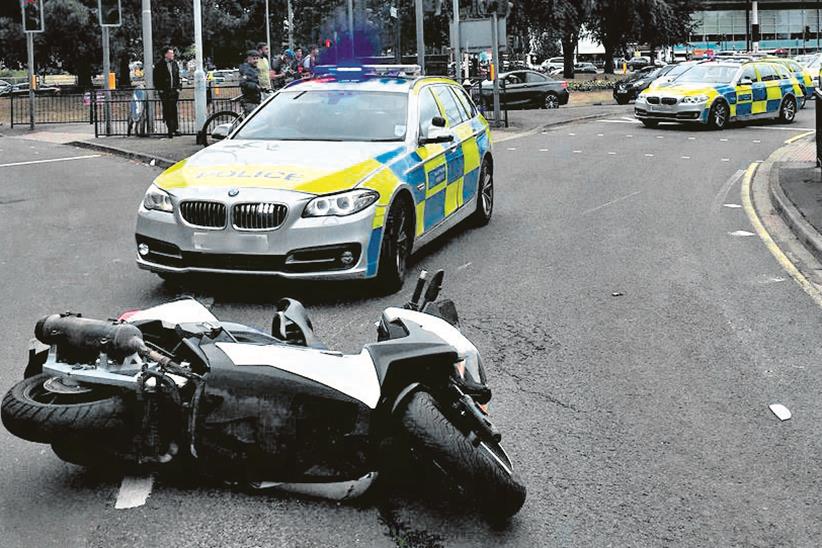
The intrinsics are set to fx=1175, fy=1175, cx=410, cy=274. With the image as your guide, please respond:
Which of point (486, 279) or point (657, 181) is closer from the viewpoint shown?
point (486, 279)

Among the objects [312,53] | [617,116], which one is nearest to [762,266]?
[312,53]

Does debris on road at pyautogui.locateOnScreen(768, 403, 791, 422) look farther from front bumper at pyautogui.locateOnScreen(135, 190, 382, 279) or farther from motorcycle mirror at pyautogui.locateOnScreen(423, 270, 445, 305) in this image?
front bumper at pyautogui.locateOnScreen(135, 190, 382, 279)

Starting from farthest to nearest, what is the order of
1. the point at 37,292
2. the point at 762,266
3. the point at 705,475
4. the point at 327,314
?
the point at 762,266 < the point at 37,292 < the point at 327,314 < the point at 705,475

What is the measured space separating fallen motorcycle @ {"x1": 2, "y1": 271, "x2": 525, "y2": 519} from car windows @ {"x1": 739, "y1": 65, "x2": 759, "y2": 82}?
25.2 meters

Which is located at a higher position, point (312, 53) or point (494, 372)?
point (312, 53)

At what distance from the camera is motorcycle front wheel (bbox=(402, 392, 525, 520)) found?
4273 millimetres

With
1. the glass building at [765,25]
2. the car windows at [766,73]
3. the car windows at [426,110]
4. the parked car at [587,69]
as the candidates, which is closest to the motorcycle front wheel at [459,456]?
the car windows at [426,110]

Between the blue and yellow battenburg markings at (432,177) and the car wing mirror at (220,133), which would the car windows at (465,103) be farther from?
the car wing mirror at (220,133)

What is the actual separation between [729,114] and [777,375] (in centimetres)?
2222

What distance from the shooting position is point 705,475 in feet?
16.8

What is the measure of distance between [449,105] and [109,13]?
15.3 meters

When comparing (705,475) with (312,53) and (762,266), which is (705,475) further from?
(312,53)

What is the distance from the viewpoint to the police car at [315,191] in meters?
8.34

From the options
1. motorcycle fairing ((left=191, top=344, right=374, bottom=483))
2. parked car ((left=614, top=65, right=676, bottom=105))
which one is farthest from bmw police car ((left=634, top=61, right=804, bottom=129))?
motorcycle fairing ((left=191, top=344, right=374, bottom=483))
